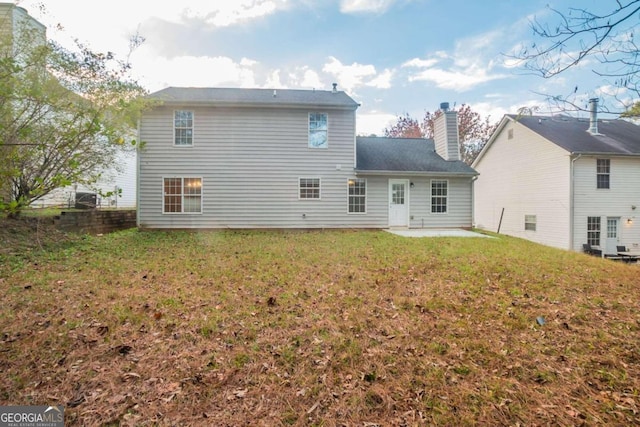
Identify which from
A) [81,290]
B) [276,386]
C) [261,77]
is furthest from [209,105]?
[276,386]

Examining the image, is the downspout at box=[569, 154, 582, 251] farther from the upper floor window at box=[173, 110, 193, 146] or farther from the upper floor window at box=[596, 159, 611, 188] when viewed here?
the upper floor window at box=[173, 110, 193, 146]

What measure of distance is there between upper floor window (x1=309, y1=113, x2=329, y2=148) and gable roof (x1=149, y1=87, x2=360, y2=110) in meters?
0.56

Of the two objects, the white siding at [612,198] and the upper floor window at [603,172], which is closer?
the white siding at [612,198]

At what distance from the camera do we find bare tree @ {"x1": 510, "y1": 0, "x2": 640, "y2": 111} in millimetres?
2686

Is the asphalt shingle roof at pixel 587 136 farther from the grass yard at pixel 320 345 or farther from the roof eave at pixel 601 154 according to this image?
the grass yard at pixel 320 345

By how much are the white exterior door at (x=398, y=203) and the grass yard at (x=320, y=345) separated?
271 inches

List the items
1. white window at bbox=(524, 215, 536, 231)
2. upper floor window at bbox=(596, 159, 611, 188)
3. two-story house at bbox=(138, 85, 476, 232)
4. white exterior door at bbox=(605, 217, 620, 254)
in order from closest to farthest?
two-story house at bbox=(138, 85, 476, 232) → white exterior door at bbox=(605, 217, 620, 254) → upper floor window at bbox=(596, 159, 611, 188) → white window at bbox=(524, 215, 536, 231)

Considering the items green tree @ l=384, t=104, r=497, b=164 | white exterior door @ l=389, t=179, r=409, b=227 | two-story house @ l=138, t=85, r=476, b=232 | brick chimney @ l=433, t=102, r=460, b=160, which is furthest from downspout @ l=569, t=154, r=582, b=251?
green tree @ l=384, t=104, r=497, b=164

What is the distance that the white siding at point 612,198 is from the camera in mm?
13172

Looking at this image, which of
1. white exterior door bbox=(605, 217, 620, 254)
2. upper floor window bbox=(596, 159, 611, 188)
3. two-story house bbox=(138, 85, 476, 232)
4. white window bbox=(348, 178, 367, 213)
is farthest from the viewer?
upper floor window bbox=(596, 159, 611, 188)

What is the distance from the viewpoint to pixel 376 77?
17172 mm

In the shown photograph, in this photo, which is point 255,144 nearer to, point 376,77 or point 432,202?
point 432,202

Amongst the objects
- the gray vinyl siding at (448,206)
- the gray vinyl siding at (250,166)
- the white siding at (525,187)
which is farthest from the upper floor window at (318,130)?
the white siding at (525,187)

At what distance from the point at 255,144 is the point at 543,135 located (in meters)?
14.3
